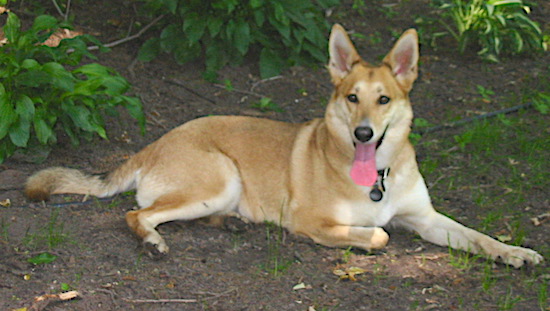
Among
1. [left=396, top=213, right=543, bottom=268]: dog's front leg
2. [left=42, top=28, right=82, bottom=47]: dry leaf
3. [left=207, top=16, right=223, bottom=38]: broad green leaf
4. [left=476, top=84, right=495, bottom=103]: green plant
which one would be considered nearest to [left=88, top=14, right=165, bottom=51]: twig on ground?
[left=42, top=28, right=82, bottom=47]: dry leaf

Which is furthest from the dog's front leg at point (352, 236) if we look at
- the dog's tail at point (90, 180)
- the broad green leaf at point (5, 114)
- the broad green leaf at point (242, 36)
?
the broad green leaf at point (242, 36)

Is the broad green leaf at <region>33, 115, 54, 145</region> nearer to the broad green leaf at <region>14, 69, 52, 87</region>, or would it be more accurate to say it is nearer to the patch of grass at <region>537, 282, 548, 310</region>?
the broad green leaf at <region>14, 69, 52, 87</region>

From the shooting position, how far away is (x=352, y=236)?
4242mm

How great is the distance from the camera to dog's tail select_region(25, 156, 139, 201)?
15.2ft

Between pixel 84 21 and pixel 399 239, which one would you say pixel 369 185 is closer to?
pixel 399 239

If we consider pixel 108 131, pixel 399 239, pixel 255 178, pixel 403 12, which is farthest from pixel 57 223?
pixel 403 12

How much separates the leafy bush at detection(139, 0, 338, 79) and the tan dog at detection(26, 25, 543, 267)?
6.63ft

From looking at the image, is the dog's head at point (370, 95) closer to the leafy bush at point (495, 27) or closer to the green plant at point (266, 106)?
the green plant at point (266, 106)

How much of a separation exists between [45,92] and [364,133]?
2516 mm

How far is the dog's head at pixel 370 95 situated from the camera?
4.11 m

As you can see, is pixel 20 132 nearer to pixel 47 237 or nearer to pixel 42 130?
pixel 42 130

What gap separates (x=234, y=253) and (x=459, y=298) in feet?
4.48

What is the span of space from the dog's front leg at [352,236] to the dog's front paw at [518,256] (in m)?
0.70

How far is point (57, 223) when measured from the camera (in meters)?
4.30
